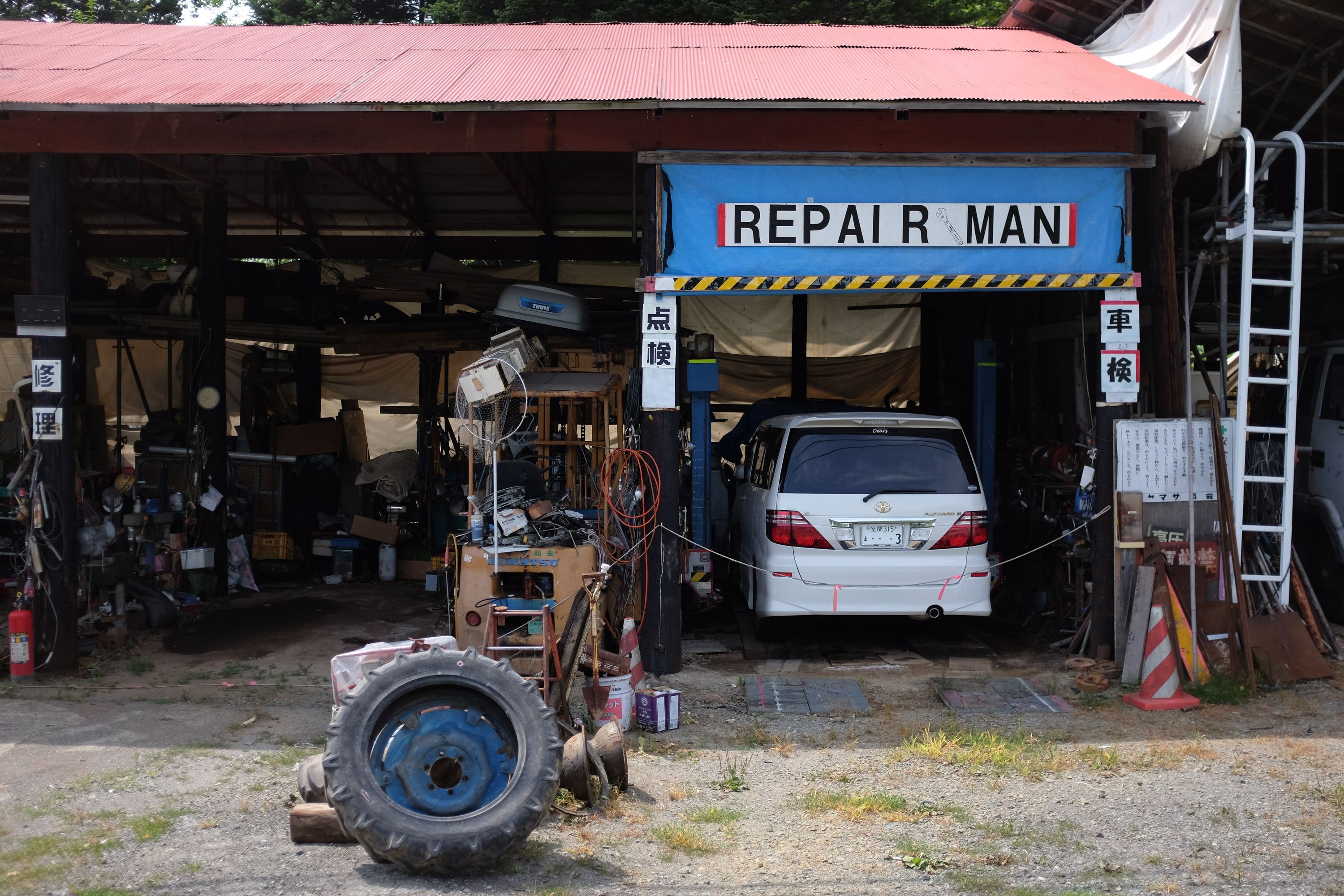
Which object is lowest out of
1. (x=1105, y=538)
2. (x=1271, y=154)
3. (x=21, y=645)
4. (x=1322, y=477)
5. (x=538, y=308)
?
(x=21, y=645)

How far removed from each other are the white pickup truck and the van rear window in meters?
3.11

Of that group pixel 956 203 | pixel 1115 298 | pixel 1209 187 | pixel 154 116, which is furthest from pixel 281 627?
pixel 1209 187

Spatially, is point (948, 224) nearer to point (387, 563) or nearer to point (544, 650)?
point (544, 650)

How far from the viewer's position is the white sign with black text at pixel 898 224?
7277 millimetres

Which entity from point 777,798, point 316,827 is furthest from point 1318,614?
point 316,827

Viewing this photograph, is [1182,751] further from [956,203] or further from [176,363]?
[176,363]

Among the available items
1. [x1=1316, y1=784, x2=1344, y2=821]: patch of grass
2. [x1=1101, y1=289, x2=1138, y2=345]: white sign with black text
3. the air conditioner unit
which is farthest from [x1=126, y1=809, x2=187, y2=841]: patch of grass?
[x1=1101, y1=289, x2=1138, y2=345]: white sign with black text

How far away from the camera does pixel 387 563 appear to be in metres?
11.5

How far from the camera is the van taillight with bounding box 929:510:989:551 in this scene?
7.52 m

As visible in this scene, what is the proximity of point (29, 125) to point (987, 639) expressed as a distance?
8491mm

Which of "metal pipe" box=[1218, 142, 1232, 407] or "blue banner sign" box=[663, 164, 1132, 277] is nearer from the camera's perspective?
"blue banner sign" box=[663, 164, 1132, 277]

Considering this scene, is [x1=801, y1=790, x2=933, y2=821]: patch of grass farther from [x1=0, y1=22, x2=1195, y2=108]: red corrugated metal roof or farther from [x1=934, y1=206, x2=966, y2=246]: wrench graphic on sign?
[x1=0, y1=22, x2=1195, y2=108]: red corrugated metal roof

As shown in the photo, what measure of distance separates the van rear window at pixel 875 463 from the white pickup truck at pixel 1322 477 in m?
3.11

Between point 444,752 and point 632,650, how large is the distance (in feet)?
7.65
